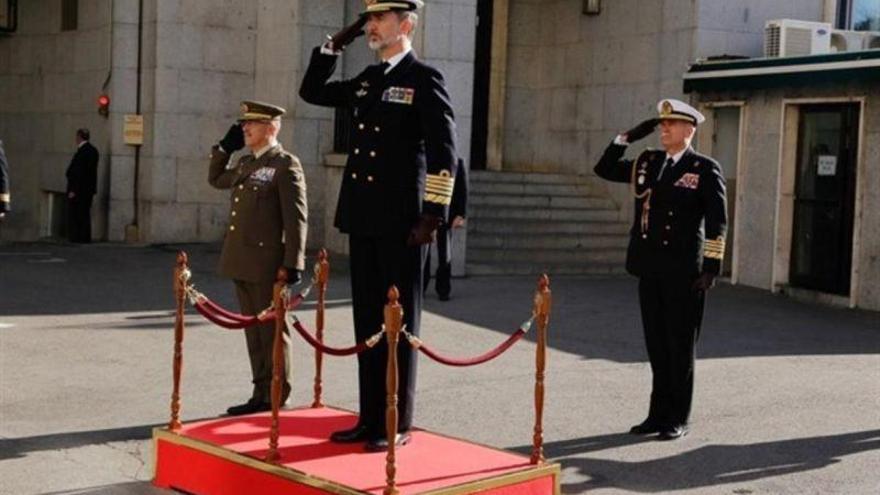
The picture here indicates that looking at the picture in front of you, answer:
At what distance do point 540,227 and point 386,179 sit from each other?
510 inches

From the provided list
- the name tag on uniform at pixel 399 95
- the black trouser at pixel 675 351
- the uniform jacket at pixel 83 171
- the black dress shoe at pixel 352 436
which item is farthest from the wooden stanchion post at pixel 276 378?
the uniform jacket at pixel 83 171

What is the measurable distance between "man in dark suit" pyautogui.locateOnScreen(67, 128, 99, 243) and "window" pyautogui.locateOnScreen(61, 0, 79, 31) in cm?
210

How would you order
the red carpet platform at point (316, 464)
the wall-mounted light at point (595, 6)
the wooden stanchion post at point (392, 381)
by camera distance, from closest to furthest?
1. the wooden stanchion post at point (392, 381)
2. the red carpet platform at point (316, 464)
3. the wall-mounted light at point (595, 6)

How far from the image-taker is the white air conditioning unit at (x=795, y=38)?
18812mm

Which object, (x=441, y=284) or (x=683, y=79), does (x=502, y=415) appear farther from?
(x=683, y=79)

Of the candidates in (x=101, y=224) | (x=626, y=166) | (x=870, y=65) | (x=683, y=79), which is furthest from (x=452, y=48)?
(x=626, y=166)

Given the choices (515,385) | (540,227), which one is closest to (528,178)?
(540,227)

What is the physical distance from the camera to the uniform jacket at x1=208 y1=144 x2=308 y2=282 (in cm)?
941

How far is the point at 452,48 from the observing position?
60.5 ft

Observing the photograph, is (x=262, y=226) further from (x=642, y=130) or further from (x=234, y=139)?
(x=642, y=130)

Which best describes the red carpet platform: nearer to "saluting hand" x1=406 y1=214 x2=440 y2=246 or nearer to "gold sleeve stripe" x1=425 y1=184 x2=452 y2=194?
"saluting hand" x1=406 y1=214 x2=440 y2=246

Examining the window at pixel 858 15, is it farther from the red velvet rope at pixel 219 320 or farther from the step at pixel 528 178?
the red velvet rope at pixel 219 320

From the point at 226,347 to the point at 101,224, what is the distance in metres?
9.86

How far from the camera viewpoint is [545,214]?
20578 mm
